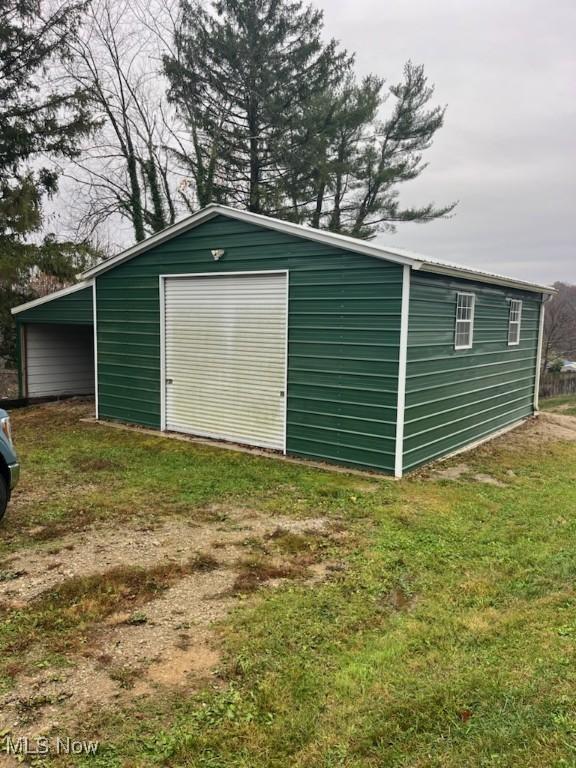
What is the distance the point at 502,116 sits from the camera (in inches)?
591

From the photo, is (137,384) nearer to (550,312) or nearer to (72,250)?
(72,250)

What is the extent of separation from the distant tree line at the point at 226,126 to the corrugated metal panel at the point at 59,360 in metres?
1.47

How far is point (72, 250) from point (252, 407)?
8.28 meters

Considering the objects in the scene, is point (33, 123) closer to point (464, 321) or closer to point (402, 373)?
point (464, 321)

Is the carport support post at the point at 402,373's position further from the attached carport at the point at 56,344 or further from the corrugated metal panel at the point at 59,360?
the corrugated metal panel at the point at 59,360

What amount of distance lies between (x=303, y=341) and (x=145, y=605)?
4783 millimetres

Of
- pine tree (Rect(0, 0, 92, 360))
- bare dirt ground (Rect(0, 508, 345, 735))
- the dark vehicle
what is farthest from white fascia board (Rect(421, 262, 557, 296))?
pine tree (Rect(0, 0, 92, 360))

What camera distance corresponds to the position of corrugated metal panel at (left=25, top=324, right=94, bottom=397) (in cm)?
1324

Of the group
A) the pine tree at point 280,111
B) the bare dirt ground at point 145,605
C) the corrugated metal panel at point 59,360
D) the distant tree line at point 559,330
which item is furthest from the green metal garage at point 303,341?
the distant tree line at point 559,330

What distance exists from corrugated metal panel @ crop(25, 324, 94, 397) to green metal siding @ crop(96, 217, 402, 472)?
5561 mm

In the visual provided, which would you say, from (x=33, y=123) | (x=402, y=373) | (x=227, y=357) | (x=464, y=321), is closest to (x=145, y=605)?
(x=402, y=373)

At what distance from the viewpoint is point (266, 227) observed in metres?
8.00

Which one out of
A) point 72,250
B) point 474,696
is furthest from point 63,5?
point 474,696

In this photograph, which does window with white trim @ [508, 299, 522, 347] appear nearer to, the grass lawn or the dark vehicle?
the grass lawn
